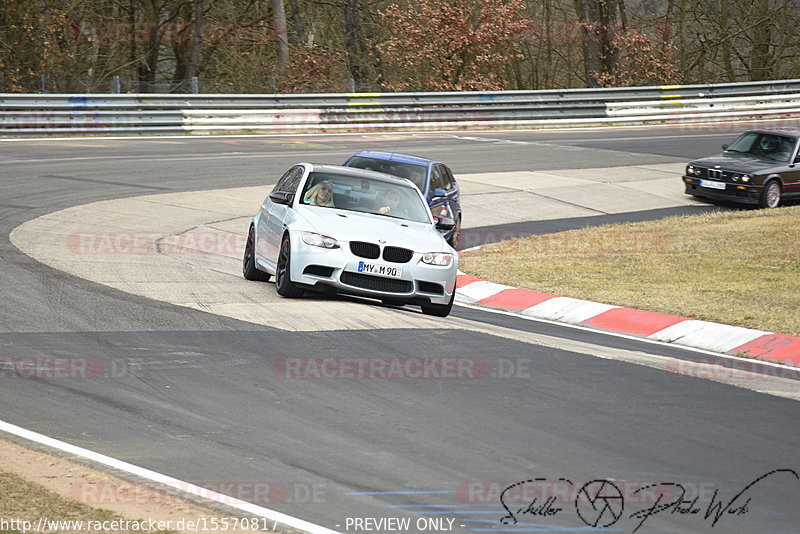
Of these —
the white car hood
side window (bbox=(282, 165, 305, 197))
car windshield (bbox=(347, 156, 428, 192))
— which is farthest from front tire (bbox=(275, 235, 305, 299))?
car windshield (bbox=(347, 156, 428, 192))

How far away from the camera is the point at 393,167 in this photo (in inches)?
677

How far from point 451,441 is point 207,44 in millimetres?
33780

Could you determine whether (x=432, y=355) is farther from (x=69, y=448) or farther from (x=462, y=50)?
(x=462, y=50)

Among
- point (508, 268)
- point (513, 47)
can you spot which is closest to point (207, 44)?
point (513, 47)

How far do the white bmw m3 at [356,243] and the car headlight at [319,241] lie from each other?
0.01 m

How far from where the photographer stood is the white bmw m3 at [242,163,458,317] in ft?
38.2

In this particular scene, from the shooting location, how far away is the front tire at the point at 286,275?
38.7 ft

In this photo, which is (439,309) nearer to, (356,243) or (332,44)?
(356,243)

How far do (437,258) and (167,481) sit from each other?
6.30 meters

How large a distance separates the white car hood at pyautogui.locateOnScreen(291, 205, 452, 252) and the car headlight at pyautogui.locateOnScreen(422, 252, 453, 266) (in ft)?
0.17

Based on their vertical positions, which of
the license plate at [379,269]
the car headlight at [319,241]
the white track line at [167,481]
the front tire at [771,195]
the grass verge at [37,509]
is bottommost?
the front tire at [771,195]

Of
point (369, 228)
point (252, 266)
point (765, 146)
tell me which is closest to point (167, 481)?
point (369, 228)

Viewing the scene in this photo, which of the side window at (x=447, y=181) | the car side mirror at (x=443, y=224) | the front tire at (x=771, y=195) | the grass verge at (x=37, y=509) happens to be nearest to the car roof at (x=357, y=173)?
the car side mirror at (x=443, y=224)
